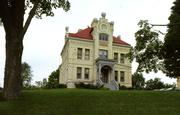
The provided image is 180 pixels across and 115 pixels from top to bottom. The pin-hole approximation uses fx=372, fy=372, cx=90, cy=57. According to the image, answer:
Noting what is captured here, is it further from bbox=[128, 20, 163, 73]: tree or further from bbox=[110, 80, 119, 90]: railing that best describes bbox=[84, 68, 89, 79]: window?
bbox=[128, 20, 163, 73]: tree

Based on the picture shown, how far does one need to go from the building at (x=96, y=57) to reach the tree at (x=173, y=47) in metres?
22.4

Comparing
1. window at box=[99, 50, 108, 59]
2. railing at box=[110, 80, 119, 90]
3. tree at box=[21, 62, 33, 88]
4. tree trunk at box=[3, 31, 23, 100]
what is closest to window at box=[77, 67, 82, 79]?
→ window at box=[99, 50, 108, 59]

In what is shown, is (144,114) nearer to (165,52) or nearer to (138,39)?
(138,39)

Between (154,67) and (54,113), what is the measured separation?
1314 cm

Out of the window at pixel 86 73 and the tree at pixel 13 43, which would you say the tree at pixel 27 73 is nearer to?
the window at pixel 86 73

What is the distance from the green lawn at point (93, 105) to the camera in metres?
18.0

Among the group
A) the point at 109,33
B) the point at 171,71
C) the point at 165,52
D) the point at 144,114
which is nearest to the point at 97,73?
the point at 109,33

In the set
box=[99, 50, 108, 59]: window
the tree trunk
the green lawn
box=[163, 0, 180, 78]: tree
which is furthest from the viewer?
box=[99, 50, 108, 59]: window

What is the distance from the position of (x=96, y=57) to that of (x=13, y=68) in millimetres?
40127

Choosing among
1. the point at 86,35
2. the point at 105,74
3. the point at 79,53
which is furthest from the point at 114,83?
the point at 86,35

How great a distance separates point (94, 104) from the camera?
20.1 metres

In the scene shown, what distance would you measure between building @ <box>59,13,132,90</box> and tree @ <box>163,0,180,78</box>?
2238 centimetres

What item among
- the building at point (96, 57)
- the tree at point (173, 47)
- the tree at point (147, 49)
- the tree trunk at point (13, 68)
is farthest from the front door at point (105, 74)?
the tree trunk at point (13, 68)

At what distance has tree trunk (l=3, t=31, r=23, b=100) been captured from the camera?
70.0 feet
